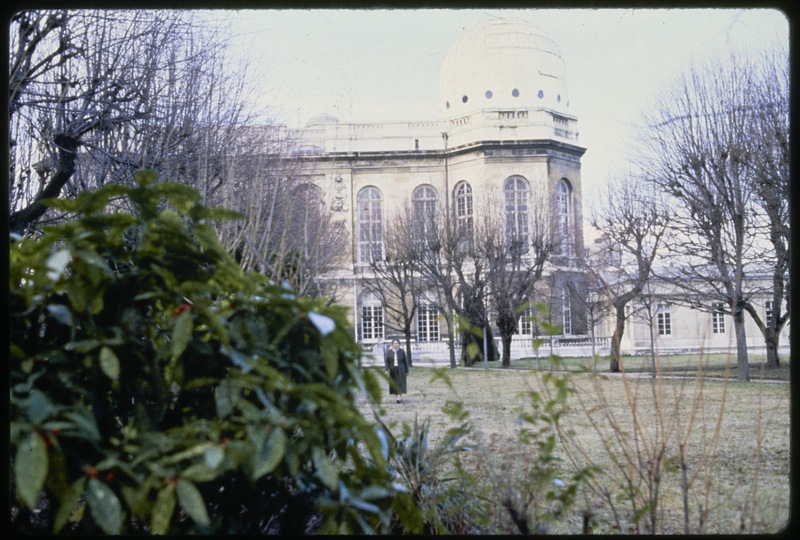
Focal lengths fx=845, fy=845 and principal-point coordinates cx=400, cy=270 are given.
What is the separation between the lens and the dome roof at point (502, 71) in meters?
38.3

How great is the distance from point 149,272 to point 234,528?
0.71 meters

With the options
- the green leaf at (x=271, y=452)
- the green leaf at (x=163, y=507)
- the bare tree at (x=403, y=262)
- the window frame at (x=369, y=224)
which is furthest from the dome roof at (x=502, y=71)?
the green leaf at (x=163, y=507)

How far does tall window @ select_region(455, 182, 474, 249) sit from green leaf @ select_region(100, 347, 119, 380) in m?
33.0

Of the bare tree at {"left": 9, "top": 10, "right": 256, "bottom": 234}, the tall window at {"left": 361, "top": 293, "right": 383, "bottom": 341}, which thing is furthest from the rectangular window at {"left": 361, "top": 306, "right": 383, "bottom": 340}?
the bare tree at {"left": 9, "top": 10, "right": 256, "bottom": 234}

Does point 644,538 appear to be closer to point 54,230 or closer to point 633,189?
point 54,230

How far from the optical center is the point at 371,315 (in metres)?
46.2

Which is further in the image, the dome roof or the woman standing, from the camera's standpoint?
the dome roof

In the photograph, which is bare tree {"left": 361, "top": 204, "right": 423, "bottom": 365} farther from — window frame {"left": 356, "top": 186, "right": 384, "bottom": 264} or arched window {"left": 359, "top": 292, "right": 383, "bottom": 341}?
arched window {"left": 359, "top": 292, "right": 383, "bottom": 341}

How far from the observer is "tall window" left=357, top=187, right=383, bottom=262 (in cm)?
4075

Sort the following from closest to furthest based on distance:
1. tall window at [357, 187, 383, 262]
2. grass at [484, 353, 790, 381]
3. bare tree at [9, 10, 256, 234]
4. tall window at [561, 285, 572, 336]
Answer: grass at [484, 353, 790, 381] → bare tree at [9, 10, 256, 234] → tall window at [561, 285, 572, 336] → tall window at [357, 187, 383, 262]

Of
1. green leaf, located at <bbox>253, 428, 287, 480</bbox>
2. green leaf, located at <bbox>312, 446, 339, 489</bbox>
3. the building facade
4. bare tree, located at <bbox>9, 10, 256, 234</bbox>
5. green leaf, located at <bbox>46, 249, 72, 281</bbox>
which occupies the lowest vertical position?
green leaf, located at <bbox>312, 446, 339, 489</bbox>

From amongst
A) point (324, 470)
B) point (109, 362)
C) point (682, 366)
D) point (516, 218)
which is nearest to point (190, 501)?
point (324, 470)

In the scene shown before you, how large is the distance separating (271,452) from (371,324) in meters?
45.4

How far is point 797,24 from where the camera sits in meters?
2.05
